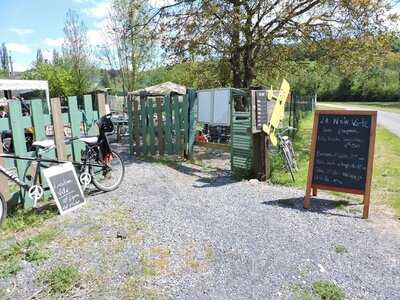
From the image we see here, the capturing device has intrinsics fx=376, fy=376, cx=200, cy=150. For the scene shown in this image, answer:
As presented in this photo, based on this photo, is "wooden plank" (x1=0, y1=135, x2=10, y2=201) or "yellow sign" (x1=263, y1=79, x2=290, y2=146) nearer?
"wooden plank" (x1=0, y1=135, x2=10, y2=201)

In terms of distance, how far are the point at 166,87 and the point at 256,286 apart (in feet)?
38.9

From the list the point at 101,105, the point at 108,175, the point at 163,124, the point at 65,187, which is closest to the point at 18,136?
the point at 65,187

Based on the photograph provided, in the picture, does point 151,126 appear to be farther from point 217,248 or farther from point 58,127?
point 217,248

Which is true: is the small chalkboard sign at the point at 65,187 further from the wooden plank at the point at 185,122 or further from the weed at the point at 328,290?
the wooden plank at the point at 185,122

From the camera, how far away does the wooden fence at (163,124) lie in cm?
827

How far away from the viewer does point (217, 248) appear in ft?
12.1

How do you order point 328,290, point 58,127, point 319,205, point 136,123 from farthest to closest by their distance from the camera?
point 136,123 → point 58,127 → point 319,205 → point 328,290

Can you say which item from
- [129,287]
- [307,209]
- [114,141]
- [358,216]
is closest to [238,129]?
[307,209]

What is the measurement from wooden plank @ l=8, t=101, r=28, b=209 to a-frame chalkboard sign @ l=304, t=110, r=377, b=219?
3.65 metres

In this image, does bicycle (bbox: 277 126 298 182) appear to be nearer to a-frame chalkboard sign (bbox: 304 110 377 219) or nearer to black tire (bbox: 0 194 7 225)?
a-frame chalkboard sign (bbox: 304 110 377 219)

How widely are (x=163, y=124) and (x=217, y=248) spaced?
5.18 m

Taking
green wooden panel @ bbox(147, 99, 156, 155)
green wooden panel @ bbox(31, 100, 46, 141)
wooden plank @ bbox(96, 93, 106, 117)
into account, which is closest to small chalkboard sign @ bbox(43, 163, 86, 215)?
green wooden panel @ bbox(31, 100, 46, 141)

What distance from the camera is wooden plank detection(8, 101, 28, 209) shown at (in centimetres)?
460

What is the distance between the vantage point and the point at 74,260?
3.44m
